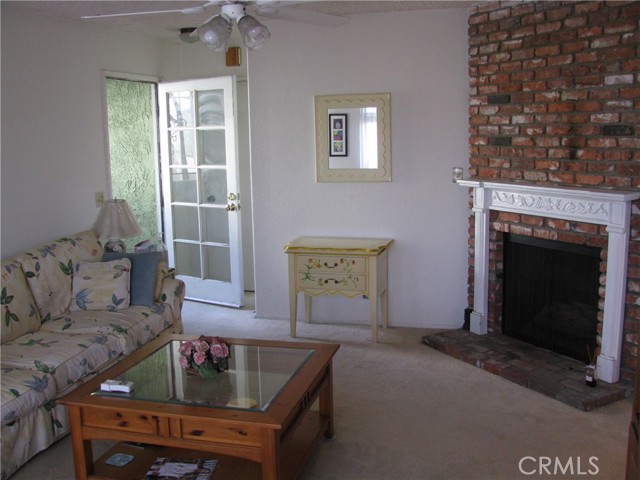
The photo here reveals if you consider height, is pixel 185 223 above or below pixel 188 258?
above

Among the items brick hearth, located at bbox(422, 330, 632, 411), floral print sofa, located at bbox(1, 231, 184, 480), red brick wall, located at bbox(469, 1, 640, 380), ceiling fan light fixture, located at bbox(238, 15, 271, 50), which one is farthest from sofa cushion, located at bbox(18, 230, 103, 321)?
red brick wall, located at bbox(469, 1, 640, 380)

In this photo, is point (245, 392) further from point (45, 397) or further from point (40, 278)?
point (40, 278)

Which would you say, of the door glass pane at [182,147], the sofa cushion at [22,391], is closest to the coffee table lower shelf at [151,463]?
the sofa cushion at [22,391]

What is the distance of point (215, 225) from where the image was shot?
19.1 feet

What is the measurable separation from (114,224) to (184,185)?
1.28m

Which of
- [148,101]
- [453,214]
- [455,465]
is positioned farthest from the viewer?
[148,101]

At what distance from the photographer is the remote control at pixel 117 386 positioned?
2873mm

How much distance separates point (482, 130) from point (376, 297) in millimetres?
1340

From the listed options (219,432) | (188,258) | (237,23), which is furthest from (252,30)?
(188,258)

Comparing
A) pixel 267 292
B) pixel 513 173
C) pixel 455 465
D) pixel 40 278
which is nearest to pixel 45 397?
pixel 40 278

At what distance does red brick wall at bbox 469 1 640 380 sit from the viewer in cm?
366

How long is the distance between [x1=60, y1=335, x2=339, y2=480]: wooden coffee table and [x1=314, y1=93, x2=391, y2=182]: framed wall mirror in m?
1.96

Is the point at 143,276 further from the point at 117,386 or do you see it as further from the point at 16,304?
the point at 117,386

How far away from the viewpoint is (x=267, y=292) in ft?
17.5
